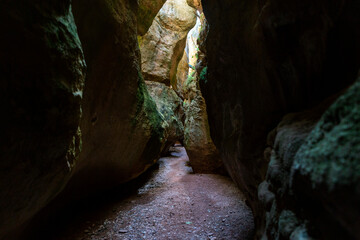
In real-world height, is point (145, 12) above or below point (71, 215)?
above

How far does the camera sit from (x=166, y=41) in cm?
1320

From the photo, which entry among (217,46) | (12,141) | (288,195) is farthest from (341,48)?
(12,141)

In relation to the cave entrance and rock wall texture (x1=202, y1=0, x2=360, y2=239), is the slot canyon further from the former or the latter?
the cave entrance

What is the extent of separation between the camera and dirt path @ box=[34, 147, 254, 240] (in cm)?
389

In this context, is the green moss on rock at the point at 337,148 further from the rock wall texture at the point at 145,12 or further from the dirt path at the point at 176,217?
the rock wall texture at the point at 145,12

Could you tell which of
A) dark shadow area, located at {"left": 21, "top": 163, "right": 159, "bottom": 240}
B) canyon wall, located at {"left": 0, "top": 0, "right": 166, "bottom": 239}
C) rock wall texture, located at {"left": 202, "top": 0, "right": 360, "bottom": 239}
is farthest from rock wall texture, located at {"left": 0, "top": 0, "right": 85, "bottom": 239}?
rock wall texture, located at {"left": 202, "top": 0, "right": 360, "bottom": 239}

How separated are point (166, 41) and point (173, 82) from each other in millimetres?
3064

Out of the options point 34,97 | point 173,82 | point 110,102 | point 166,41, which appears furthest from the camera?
point 173,82

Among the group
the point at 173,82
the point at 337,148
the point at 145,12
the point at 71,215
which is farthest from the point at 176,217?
the point at 173,82

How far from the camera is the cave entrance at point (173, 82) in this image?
8.76m

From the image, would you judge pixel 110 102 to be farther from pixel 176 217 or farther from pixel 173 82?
pixel 173 82

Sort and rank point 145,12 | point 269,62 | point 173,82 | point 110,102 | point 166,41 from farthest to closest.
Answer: point 173,82 < point 166,41 < point 145,12 < point 110,102 < point 269,62

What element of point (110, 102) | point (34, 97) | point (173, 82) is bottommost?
point (34, 97)

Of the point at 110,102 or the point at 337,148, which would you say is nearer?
the point at 337,148
